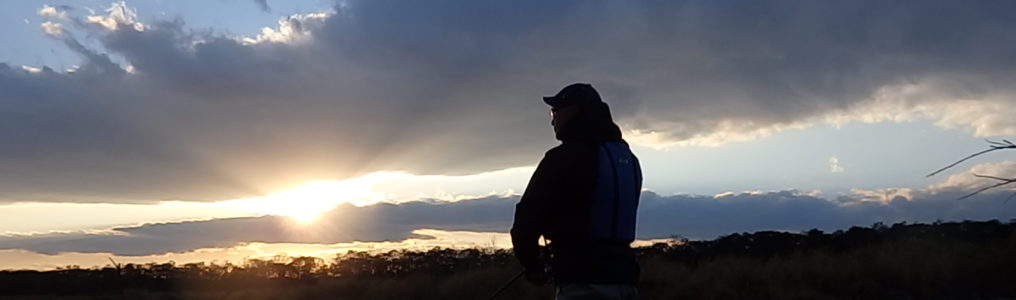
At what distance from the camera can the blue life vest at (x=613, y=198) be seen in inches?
154

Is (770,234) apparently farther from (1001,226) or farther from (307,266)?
(307,266)

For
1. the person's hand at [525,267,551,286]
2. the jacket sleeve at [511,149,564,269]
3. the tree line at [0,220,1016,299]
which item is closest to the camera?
the jacket sleeve at [511,149,564,269]

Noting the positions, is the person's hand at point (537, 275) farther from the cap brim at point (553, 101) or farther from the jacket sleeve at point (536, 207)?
the cap brim at point (553, 101)

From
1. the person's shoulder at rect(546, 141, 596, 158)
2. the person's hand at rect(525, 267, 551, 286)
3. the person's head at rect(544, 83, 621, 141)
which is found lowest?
the person's hand at rect(525, 267, 551, 286)

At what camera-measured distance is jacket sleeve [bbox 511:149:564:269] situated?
3.84 m

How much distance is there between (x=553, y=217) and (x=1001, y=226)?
2084 cm

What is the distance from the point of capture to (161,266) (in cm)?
2905

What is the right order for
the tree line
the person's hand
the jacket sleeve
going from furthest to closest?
the tree line, the person's hand, the jacket sleeve

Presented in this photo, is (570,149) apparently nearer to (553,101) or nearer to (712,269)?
(553,101)

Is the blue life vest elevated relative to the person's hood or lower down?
lower down

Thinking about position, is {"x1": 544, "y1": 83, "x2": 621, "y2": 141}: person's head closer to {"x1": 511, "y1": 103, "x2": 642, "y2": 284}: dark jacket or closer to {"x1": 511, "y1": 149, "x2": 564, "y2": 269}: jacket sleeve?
{"x1": 511, "y1": 103, "x2": 642, "y2": 284}: dark jacket

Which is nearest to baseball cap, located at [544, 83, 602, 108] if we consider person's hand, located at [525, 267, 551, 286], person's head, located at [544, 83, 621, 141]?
person's head, located at [544, 83, 621, 141]

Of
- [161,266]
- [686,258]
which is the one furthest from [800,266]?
[161,266]

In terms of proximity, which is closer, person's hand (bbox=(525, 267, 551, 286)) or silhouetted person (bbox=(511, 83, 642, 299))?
silhouetted person (bbox=(511, 83, 642, 299))
